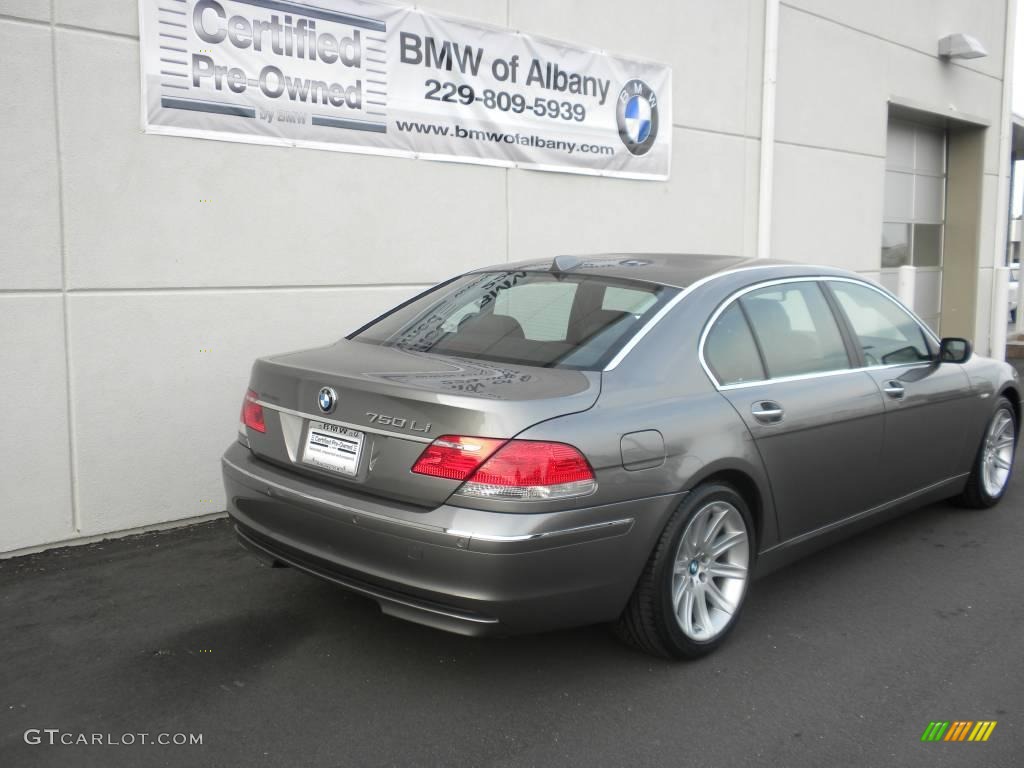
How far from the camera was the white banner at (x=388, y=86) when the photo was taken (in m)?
5.31

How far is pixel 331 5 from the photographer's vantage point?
582cm

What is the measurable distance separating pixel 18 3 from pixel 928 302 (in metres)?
12.5

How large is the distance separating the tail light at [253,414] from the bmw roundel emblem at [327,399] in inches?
16.4

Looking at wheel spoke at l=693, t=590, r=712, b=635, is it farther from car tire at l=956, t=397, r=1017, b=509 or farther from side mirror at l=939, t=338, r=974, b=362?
car tire at l=956, t=397, r=1017, b=509

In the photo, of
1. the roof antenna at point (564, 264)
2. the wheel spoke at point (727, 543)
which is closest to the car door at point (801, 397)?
the wheel spoke at point (727, 543)

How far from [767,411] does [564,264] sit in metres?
1.12

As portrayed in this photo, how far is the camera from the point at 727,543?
3.77 metres

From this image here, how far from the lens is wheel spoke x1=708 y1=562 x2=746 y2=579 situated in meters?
3.75

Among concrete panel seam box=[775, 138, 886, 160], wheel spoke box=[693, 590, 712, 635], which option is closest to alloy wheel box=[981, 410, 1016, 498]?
Result: wheel spoke box=[693, 590, 712, 635]

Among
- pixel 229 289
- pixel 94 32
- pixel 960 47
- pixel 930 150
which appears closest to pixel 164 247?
pixel 229 289

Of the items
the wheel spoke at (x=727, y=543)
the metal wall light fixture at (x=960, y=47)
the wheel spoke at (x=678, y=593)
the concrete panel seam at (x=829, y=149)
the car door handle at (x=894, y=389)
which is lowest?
the wheel spoke at (x=678, y=593)

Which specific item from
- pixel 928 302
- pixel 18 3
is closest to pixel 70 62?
pixel 18 3

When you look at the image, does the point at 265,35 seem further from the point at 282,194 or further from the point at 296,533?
the point at 296,533

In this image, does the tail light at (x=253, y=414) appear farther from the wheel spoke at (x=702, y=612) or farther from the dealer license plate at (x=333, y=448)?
the wheel spoke at (x=702, y=612)
